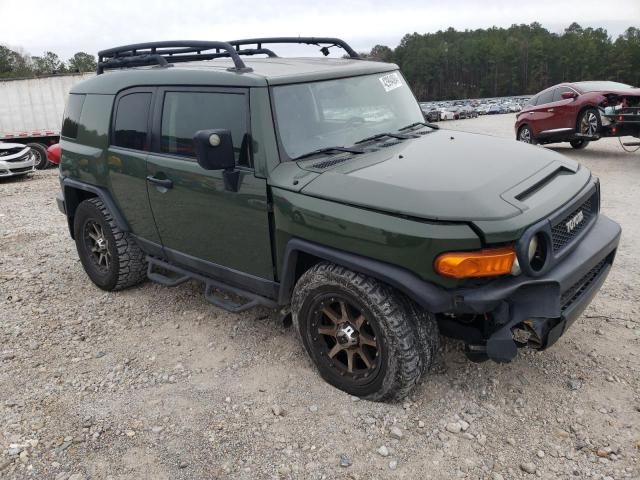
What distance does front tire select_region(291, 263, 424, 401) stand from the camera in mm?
2945

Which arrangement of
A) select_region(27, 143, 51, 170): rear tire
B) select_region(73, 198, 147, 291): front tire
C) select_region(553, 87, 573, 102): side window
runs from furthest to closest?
select_region(27, 143, 51, 170): rear tire
select_region(553, 87, 573, 102): side window
select_region(73, 198, 147, 291): front tire

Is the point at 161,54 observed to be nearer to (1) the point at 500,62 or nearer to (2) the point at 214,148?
(2) the point at 214,148

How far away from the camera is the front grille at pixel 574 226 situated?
2.95 meters

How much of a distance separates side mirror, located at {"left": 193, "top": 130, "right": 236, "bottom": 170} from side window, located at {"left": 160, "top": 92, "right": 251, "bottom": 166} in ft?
0.59

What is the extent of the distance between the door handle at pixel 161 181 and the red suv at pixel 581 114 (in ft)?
31.0

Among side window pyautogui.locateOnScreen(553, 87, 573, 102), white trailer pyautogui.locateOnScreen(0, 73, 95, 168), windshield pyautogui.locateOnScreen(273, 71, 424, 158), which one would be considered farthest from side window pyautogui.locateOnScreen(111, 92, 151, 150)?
white trailer pyautogui.locateOnScreen(0, 73, 95, 168)

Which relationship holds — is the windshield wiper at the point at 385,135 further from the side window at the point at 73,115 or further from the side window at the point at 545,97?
the side window at the point at 545,97

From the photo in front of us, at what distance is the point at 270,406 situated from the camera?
3.31m

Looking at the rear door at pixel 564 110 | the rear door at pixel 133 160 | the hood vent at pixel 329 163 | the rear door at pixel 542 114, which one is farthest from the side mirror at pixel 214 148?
the rear door at pixel 542 114

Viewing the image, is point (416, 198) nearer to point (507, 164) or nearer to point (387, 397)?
point (507, 164)

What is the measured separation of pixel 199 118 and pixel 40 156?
1571 cm

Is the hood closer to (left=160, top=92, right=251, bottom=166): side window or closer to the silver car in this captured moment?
(left=160, top=92, right=251, bottom=166): side window

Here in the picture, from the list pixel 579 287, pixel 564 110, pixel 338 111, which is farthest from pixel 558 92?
pixel 579 287

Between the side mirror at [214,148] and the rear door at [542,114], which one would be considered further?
the rear door at [542,114]
